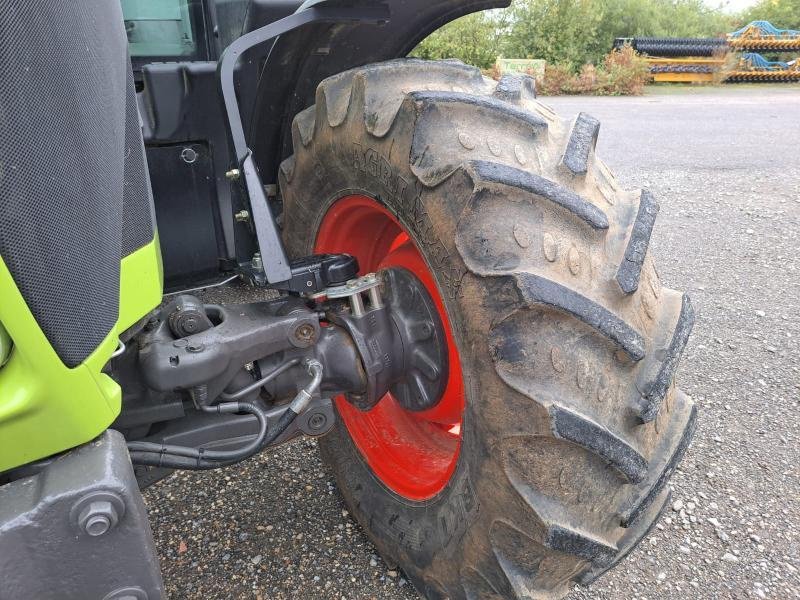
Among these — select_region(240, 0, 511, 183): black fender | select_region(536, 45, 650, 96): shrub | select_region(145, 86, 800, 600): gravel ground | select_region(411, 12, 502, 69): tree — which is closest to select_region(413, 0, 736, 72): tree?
select_region(411, 12, 502, 69): tree

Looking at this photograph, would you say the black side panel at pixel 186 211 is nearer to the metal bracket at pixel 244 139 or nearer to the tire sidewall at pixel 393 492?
the tire sidewall at pixel 393 492

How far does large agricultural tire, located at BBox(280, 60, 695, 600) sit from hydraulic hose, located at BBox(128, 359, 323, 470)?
40 centimetres

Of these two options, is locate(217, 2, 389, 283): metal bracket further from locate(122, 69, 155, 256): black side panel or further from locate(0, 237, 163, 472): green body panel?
locate(0, 237, 163, 472): green body panel

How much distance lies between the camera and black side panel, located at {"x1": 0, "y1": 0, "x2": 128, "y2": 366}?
0.88 metres

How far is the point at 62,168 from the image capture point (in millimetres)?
966

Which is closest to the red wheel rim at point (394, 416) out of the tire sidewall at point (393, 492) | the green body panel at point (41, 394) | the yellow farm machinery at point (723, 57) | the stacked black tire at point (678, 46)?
the tire sidewall at point (393, 492)

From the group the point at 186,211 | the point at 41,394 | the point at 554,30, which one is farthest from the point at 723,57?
the point at 41,394

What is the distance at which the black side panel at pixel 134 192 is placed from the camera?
121cm

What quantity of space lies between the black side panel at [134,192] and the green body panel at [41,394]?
0.61 feet

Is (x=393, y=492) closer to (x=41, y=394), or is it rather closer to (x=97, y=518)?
(x=97, y=518)

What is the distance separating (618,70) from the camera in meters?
17.7

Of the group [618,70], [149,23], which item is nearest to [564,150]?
[149,23]

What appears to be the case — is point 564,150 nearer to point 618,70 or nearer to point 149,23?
point 149,23

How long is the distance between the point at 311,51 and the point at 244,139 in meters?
Answer: 0.37
